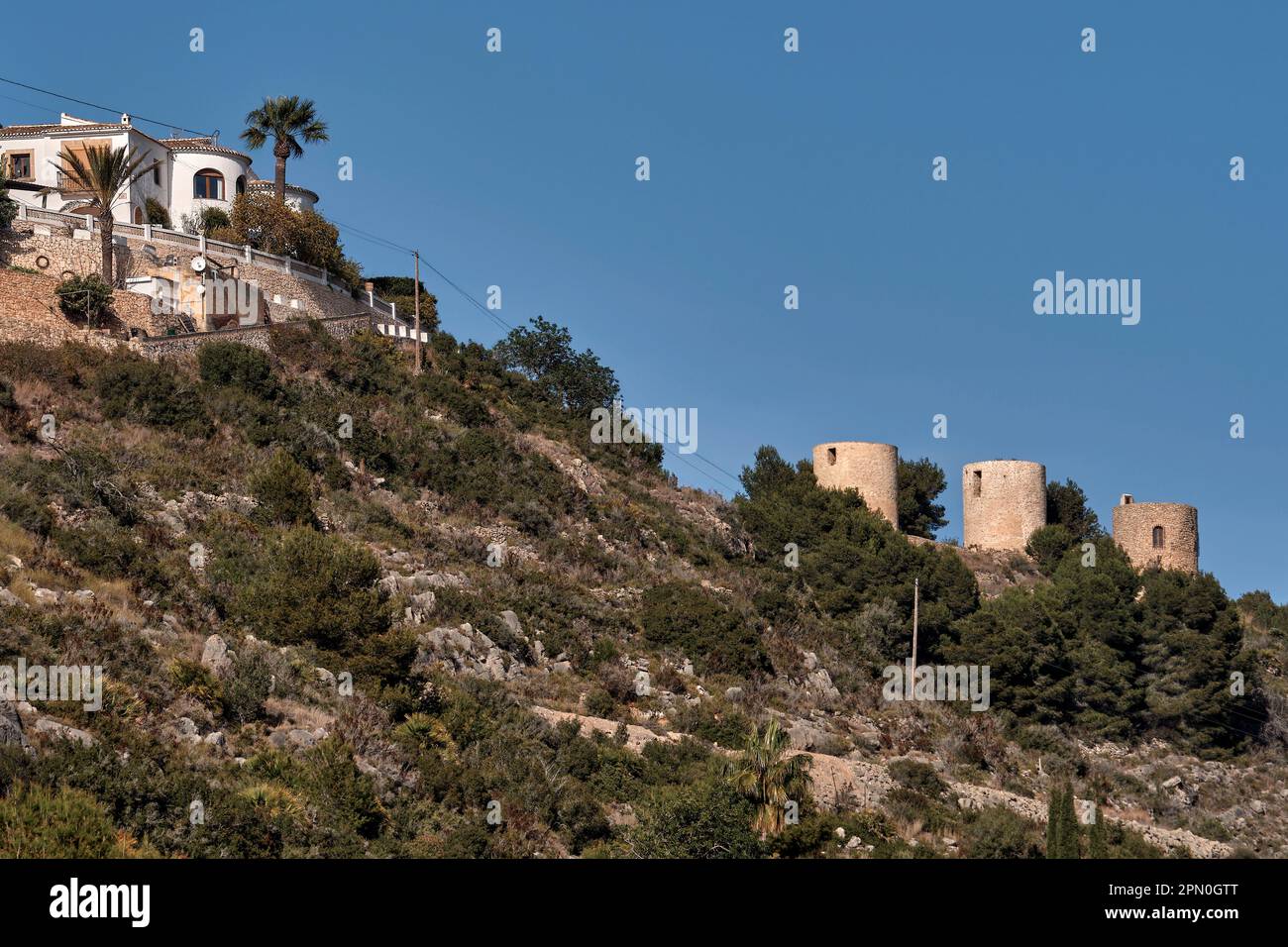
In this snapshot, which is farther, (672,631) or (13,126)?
(13,126)

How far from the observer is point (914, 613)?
4550cm

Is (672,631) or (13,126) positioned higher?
(13,126)

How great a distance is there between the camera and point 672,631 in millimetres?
39094

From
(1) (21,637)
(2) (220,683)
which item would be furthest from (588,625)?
(1) (21,637)

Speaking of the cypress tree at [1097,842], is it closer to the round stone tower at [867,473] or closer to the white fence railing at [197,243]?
the round stone tower at [867,473]

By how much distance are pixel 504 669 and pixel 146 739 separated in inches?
476

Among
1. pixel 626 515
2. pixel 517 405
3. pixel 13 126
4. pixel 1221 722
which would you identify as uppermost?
pixel 13 126

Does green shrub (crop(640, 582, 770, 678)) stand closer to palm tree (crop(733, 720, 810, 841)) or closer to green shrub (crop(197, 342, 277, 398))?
palm tree (crop(733, 720, 810, 841))

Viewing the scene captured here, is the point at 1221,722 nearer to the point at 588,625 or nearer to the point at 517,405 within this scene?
the point at 588,625

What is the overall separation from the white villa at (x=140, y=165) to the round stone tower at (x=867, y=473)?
850 inches

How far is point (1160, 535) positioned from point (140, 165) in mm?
39254

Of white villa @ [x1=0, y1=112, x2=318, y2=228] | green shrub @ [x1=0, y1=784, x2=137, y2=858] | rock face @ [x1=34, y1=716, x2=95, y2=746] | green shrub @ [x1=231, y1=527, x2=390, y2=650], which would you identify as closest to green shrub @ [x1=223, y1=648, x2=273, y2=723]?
green shrub @ [x1=231, y1=527, x2=390, y2=650]

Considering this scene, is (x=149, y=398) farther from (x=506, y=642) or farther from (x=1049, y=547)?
(x=1049, y=547)

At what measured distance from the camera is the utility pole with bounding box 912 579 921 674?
43981mm
